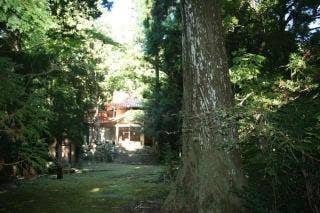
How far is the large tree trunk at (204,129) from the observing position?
6.93 meters

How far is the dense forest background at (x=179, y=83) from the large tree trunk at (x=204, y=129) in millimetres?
438

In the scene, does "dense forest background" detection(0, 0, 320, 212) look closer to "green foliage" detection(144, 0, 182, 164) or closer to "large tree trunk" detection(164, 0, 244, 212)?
"green foliage" detection(144, 0, 182, 164)

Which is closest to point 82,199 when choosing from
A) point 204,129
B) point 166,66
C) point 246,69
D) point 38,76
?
point 38,76

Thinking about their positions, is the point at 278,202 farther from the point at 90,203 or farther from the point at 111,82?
the point at 111,82

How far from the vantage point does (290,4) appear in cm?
1430

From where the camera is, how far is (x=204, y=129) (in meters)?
7.04

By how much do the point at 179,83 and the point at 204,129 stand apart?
11.9 metres

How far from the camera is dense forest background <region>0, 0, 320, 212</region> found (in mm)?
4625

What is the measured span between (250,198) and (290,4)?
10.7 metres

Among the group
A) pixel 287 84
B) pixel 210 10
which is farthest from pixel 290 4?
pixel 210 10

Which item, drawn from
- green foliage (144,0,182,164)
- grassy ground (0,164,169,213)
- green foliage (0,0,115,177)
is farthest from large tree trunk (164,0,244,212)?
green foliage (144,0,182,164)

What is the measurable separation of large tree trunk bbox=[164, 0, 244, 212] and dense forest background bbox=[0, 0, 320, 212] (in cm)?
44

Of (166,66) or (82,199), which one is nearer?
(82,199)

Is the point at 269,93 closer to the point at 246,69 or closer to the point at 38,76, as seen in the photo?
the point at 246,69
